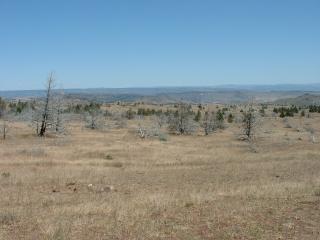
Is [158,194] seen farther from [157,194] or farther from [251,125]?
[251,125]

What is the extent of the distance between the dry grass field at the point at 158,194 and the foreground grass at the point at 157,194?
0.03 metres

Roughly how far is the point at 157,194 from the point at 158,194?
74 millimetres

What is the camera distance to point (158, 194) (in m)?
19.5

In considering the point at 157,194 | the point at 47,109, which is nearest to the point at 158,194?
the point at 157,194

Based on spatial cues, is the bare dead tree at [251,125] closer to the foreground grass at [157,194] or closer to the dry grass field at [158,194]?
the dry grass field at [158,194]

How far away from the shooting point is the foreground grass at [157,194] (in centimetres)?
1222

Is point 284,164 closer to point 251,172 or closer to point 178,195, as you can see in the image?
point 251,172

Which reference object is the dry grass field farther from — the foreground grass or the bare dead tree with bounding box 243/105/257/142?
the bare dead tree with bounding box 243/105/257/142

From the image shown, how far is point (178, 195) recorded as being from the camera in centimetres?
1897

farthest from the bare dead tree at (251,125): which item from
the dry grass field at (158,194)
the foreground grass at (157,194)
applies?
the foreground grass at (157,194)

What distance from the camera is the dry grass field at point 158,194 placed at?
12.2 metres

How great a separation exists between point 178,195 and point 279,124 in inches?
2835

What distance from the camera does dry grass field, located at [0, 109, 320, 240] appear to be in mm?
12219

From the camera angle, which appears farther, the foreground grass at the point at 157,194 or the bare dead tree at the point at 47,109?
the bare dead tree at the point at 47,109
